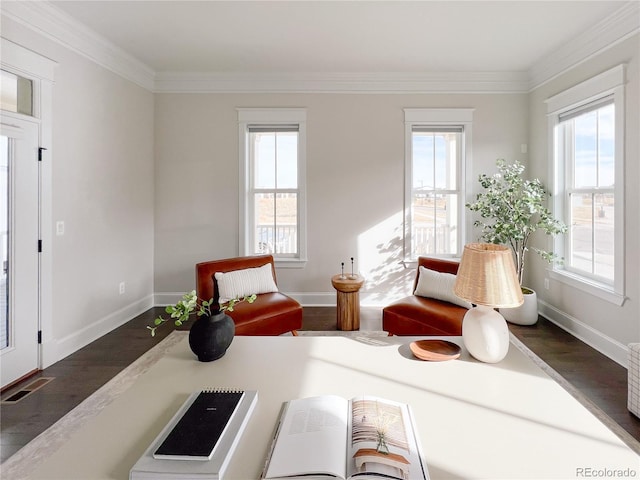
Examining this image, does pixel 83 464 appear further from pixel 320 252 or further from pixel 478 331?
pixel 320 252

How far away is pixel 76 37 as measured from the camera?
3133 mm

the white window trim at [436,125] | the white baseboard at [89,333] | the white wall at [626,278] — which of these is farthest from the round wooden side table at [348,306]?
the white baseboard at [89,333]

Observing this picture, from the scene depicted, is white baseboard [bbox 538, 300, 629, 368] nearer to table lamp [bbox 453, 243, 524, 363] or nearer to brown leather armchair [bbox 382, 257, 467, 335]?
brown leather armchair [bbox 382, 257, 467, 335]

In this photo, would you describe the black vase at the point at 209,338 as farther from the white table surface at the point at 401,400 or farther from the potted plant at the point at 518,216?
the potted plant at the point at 518,216

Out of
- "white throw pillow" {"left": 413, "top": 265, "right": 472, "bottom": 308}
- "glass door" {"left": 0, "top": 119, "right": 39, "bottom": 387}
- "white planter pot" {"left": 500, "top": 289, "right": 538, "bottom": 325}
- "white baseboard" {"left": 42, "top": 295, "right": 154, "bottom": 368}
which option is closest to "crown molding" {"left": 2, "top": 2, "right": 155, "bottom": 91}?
"glass door" {"left": 0, "top": 119, "right": 39, "bottom": 387}

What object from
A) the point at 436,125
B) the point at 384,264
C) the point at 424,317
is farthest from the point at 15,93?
the point at 436,125

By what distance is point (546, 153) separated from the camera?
157 inches

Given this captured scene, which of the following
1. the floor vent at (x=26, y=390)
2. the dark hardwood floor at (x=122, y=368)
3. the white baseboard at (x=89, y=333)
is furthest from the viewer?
the white baseboard at (x=89, y=333)

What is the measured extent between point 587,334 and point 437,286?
5.10 feet

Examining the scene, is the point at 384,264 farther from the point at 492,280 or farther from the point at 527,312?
the point at 492,280

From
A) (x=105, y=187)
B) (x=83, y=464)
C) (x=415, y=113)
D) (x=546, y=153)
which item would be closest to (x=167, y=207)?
(x=105, y=187)

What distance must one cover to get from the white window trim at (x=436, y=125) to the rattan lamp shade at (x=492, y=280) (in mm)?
3121

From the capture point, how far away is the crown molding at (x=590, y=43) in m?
2.79

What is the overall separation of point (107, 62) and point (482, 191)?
4.57 m
